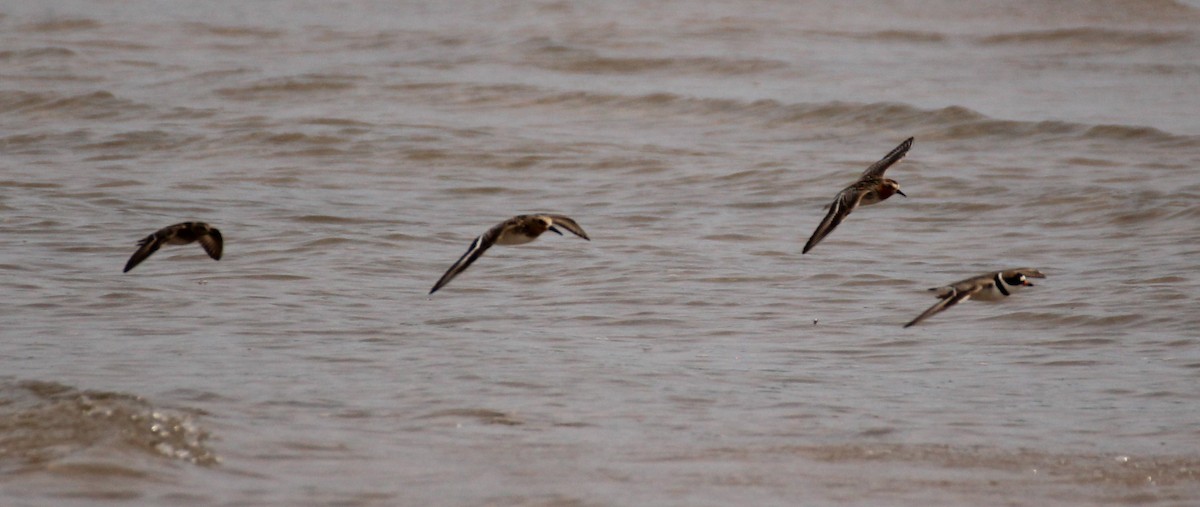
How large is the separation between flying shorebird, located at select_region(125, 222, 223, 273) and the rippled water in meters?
0.60

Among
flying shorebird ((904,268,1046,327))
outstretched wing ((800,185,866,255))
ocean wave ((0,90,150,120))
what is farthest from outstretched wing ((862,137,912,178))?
ocean wave ((0,90,150,120))

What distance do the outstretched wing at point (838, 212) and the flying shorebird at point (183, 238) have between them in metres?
2.76

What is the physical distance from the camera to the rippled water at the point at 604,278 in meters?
6.30

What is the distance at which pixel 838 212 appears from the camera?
295 inches

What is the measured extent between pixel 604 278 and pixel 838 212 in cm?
291

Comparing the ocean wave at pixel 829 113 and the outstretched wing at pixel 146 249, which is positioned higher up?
the outstretched wing at pixel 146 249

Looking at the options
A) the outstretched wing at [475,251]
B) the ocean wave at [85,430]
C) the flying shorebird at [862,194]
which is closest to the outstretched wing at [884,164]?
the flying shorebird at [862,194]

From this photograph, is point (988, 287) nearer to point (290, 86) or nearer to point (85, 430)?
point (85, 430)

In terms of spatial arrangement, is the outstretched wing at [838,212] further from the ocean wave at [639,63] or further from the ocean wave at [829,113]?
the ocean wave at [639,63]

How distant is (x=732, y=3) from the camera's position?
85.8 ft

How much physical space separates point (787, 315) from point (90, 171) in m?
7.45

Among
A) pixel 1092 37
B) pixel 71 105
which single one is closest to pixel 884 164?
pixel 71 105

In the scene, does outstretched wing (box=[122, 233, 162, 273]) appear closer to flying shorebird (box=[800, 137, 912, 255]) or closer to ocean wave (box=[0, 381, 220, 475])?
ocean wave (box=[0, 381, 220, 475])

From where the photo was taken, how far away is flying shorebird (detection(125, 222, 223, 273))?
7258mm
